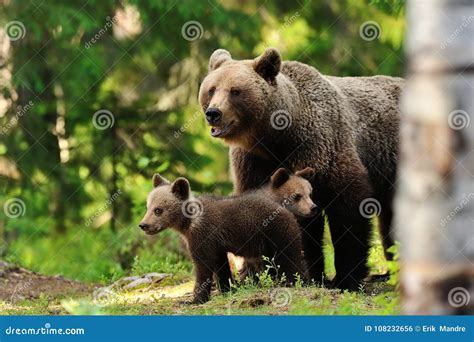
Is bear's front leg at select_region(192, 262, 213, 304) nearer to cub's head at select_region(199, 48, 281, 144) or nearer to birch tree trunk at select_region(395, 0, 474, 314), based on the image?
cub's head at select_region(199, 48, 281, 144)

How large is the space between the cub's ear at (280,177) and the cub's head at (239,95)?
1.58 feet

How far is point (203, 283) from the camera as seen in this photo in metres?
8.32

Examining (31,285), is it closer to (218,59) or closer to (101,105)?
Result: (218,59)

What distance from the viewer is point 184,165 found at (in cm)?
1566

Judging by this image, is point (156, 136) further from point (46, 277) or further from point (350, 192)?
point (350, 192)

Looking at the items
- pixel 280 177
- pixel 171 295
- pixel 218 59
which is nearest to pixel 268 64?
pixel 218 59

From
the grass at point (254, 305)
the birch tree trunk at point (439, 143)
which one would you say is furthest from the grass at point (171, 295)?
the birch tree trunk at point (439, 143)

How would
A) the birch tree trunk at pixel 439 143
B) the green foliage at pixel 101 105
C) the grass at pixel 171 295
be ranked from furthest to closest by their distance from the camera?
1. the green foliage at pixel 101 105
2. the grass at pixel 171 295
3. the birch tree trunk at pixel 439 143

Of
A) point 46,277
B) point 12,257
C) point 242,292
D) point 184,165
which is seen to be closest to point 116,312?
point 242,292

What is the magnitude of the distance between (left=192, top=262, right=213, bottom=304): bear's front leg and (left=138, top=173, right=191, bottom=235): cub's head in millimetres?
462

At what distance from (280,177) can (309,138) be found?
622mm

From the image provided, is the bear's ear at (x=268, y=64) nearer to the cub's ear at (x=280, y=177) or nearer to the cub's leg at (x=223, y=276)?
the cub's ear at (x=280, y=177)

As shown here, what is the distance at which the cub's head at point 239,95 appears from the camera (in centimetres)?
865

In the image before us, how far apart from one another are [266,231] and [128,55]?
29.0 feet
